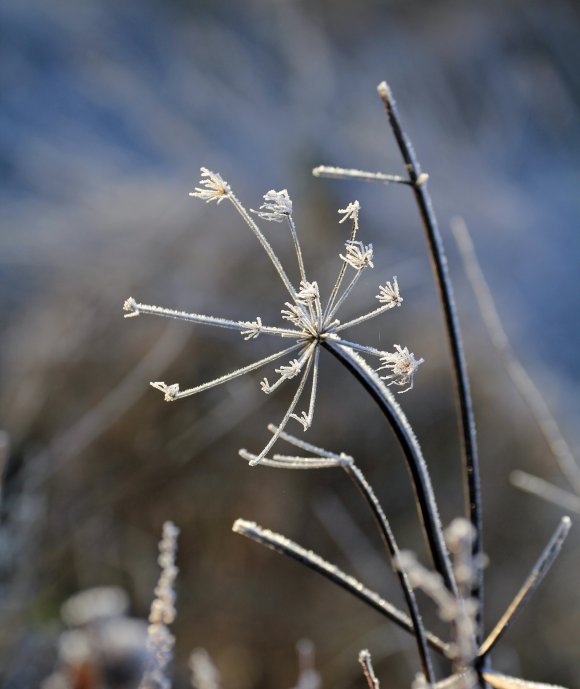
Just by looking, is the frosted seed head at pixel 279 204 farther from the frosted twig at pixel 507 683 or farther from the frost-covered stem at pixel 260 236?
the frosted twig at pixel 507 683

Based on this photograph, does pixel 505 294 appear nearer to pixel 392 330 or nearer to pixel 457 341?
pixel 392 330

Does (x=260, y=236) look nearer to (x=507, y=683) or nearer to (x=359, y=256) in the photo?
(x=359, y=256)

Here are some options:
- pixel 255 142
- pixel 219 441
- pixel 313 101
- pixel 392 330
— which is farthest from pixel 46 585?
pixel 313 101

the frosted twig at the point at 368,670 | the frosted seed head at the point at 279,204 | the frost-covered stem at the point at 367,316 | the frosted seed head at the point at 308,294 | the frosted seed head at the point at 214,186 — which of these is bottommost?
the frosted twig at the point at 368,670

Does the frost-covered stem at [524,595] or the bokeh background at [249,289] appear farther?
the bokeh background at [249,289]

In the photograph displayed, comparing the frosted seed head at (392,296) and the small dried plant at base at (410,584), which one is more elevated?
the frosted seed head at (392,296)

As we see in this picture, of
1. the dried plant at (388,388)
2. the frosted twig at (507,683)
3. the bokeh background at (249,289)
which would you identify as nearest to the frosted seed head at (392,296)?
the dried plant at (388,388)

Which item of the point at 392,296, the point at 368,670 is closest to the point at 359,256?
the point at 392,296
